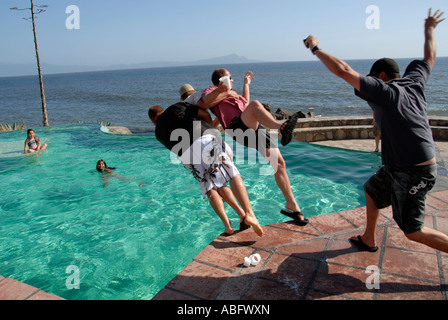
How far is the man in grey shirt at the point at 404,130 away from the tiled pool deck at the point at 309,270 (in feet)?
1.46

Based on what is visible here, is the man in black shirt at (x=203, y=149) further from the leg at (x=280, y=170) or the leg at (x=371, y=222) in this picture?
the leg at (x=371, y=222)

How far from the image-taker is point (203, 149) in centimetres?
352

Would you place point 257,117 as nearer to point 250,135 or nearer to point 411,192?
point 250,135

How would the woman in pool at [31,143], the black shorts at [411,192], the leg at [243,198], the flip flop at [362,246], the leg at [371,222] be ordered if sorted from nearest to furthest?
the black shorts at [411,192]
the leg at [371,222]
the flip flop at [362,246]
the leg at [243,198]
the woman in pool at [31,143]

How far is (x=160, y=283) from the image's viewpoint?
4371mm

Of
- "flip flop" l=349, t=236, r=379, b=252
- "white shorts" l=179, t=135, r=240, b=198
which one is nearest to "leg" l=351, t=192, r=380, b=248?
"flip flop" l=349, t=236, r=379, b=252

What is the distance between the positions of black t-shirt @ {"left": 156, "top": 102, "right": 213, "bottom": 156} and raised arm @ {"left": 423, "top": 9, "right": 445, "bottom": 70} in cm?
223

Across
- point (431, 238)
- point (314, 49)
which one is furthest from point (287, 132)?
point (431, 238)

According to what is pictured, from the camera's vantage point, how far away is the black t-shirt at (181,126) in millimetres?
3502

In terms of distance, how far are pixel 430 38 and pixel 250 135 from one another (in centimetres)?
190

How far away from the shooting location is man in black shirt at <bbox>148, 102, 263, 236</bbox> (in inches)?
138

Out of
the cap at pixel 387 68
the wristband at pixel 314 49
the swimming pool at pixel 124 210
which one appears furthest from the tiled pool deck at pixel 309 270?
the wristband at pixel 314 49

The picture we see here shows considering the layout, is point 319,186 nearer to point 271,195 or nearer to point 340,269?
point 271,195
